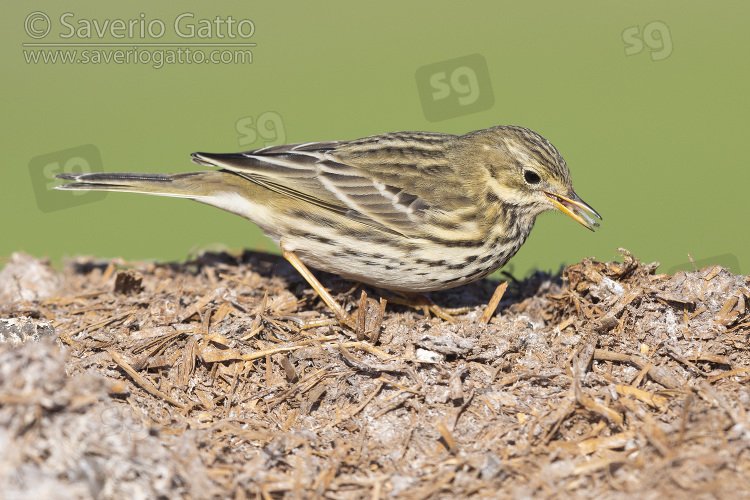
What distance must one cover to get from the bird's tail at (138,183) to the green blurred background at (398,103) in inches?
107

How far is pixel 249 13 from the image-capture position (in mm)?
15617

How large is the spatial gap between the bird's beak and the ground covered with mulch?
44cm

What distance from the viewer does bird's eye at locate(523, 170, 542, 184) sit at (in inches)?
226

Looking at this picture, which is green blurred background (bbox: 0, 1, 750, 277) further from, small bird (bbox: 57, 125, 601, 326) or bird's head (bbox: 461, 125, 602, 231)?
small bird (bbox: 57, 125, 601, 326)

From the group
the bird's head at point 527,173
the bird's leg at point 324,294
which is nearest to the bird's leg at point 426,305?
the bird's leg at point 324,294

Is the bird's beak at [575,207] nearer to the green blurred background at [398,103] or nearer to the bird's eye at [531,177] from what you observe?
the bird's eye at [531,177]

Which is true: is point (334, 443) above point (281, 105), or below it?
Result: below

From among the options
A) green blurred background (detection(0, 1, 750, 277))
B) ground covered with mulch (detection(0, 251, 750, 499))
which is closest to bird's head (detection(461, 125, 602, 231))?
ground covered with mulch (detection(0, 251, 750, 499))

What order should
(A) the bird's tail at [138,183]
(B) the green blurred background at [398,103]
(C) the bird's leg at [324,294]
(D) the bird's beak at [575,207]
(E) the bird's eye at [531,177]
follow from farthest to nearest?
1. (B) the green blurred background at [398,103]
2. (A) the bird's tail at [138,183]
3. (E) the bird's eye at [531,177]
4. (D) the bird's beak at [575,207]
5. (C) the bird's leg at [324,294]

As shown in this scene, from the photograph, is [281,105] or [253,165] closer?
[253,165]

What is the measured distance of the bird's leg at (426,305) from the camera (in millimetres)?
5930

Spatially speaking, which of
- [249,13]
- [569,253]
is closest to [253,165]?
[569,253]

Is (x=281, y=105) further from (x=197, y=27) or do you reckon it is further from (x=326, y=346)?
(x=326, y=346)

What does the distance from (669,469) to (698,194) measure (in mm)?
8301
